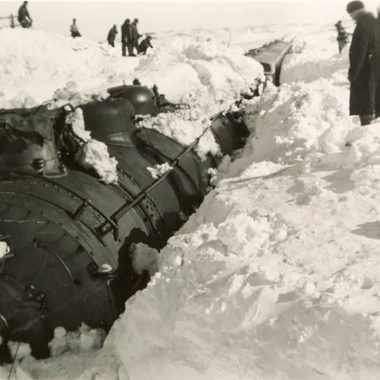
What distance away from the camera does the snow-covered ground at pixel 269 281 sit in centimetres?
375

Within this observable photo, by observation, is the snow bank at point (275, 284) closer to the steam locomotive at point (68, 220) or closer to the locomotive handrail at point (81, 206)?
the steam locomotive at point (68, 220)

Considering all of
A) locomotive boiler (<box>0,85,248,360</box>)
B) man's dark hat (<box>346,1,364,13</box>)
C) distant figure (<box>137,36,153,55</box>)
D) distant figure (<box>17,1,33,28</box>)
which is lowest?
distant figure (<box>137,36,153,55</box>)

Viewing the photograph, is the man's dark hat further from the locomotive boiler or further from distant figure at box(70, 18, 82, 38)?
distant figure at box(70, 18, 82, 38)

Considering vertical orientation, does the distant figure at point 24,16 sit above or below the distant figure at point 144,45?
above

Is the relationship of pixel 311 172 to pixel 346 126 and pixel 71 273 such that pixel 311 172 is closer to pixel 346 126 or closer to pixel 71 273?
pixel 346 126

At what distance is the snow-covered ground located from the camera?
3754 mm

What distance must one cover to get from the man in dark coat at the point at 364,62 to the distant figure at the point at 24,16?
18.1 meters

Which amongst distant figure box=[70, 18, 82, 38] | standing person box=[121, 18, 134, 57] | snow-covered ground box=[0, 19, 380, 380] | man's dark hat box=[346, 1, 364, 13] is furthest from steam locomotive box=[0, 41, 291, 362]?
distant figure box=[70, 18, 82, 38]

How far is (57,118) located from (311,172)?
10.4ft

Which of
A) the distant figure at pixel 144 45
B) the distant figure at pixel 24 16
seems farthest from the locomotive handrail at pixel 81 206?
the distant figure at pixel 144 45

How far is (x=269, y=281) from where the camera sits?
4309 millimetres

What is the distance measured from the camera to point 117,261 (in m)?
5.63

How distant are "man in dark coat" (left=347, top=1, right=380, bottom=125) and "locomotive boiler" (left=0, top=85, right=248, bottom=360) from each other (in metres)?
2.82

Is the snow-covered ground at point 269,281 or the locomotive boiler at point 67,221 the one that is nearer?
the snow-covered ground at point 269,281
